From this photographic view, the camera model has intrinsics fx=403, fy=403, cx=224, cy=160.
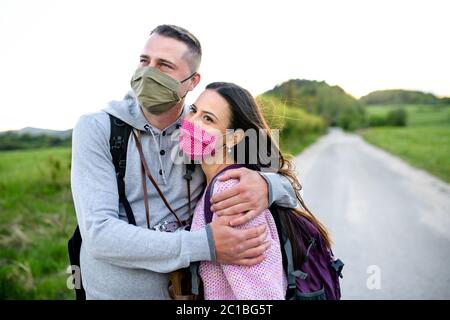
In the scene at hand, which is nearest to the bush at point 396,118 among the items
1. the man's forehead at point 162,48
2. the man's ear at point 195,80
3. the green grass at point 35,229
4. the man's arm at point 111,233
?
the green grass at point 35,229

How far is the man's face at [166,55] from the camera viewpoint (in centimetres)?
213

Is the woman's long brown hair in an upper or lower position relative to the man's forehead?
lower

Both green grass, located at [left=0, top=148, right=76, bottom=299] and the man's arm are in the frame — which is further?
green grass, located at [left=0, top=148, right=76, bottom=299]

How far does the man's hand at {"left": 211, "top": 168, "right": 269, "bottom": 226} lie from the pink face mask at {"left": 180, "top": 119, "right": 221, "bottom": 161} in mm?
186

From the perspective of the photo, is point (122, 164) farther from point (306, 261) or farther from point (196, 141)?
point (306, 261)

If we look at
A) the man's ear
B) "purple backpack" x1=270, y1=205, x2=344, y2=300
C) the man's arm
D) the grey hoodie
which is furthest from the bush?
the man's arm

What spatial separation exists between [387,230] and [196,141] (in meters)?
5.54

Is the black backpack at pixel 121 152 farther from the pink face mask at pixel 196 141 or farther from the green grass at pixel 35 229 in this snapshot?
the green grass at pixel 35 229

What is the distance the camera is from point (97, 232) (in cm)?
172

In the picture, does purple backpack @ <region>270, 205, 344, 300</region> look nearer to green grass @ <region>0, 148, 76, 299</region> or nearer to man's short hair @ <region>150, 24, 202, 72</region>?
man's short hair @ <region>150, 24, 202, 72</region>

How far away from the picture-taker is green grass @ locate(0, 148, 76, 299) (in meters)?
4.10

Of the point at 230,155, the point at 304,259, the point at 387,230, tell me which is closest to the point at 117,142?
the point at 230,155

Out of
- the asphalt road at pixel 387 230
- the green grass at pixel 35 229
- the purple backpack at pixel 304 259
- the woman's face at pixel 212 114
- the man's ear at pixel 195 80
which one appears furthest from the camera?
the asphalt road at pixel 387 230
